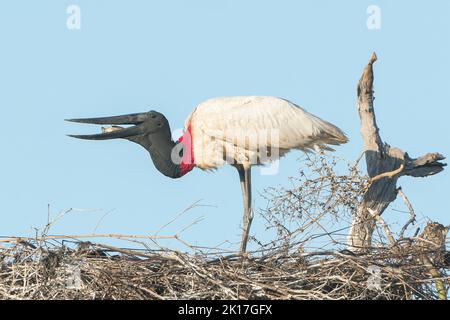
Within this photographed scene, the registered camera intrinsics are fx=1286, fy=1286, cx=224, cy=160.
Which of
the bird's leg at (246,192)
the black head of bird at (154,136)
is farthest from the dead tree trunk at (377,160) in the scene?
the black head of bird at (154,136)

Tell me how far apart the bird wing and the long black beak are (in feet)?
2.41

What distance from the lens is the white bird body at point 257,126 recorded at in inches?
487

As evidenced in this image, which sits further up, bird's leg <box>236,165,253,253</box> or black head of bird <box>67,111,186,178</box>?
black head of bird <box>67,111,186,178</box>

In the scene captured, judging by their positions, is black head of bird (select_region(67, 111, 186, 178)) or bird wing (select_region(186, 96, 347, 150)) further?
black head of bird (select_region(67, 111, 186, 178))

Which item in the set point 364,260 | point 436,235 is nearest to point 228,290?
point 364,260

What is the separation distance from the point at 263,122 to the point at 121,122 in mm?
1534

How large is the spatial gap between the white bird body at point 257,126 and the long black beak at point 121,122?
0.61m

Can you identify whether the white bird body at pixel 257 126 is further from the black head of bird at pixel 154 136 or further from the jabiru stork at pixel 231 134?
the black head of bird at pixel 154 136

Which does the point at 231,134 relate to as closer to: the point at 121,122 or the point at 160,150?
the point at 160,150

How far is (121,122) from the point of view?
12969 mm

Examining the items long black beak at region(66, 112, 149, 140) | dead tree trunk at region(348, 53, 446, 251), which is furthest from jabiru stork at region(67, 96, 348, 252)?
dead tree trunk at region(348, 53, 446, 251)

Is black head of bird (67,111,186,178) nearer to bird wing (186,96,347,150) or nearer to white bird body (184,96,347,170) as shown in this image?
white bird body (184,96,347,170)

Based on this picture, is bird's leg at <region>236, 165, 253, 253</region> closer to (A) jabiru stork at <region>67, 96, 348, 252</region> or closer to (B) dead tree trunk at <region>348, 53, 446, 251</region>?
(A) jabiru stork at <region>67, 96, 348, 252</region>

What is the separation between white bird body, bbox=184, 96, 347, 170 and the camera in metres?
12.4
